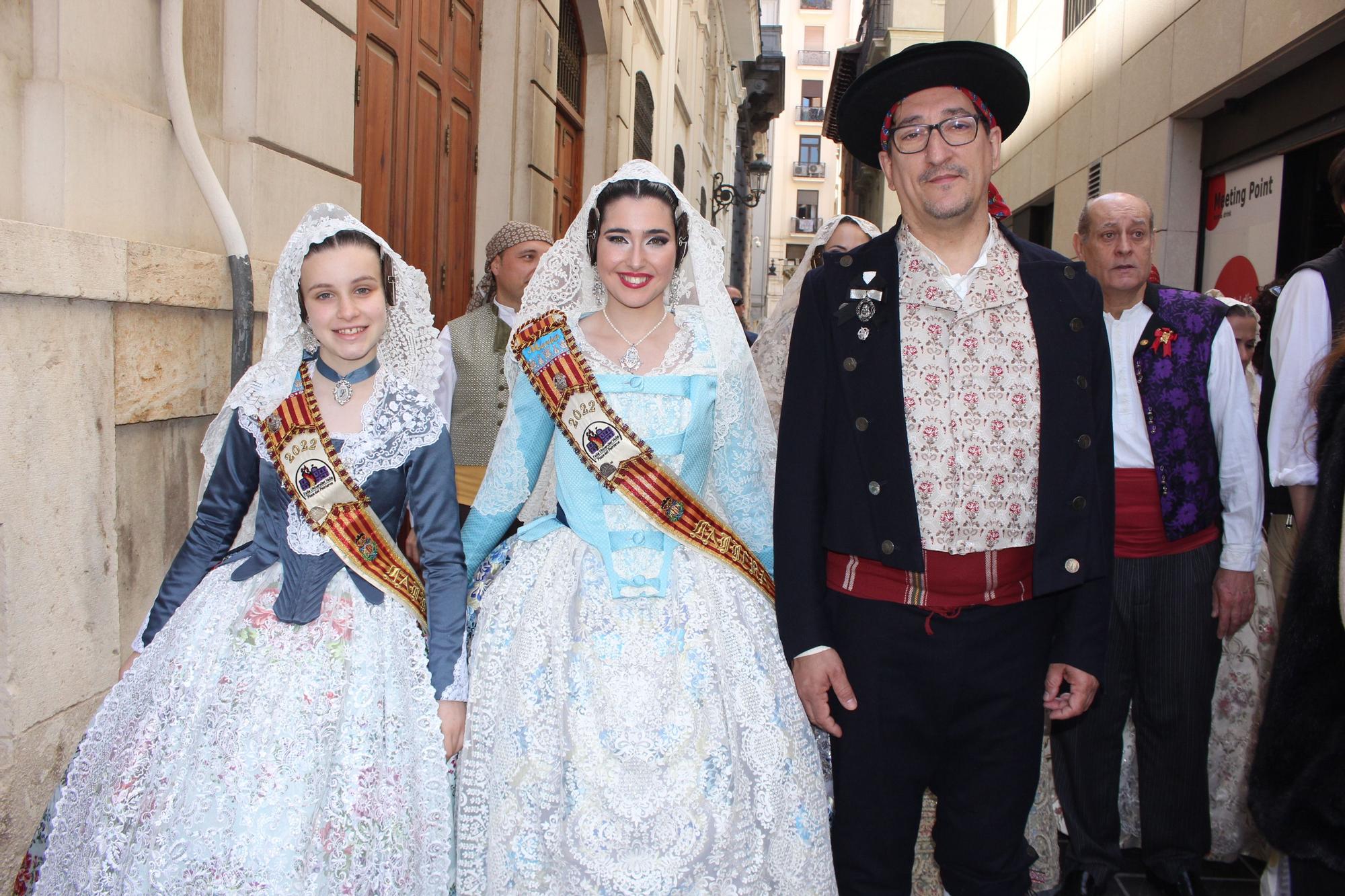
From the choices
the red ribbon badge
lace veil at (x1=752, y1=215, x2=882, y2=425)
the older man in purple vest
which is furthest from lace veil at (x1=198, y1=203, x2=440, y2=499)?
the red ribbon badge

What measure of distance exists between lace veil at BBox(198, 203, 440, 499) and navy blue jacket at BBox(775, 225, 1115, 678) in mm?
970

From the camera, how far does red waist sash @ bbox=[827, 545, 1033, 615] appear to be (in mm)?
2096

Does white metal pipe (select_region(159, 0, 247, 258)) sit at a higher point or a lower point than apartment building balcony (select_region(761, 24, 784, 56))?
lower

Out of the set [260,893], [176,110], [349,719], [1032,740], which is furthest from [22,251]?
[1032,740]

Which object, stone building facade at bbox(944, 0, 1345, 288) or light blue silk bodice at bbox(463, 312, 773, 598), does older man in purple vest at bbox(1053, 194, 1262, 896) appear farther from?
stone building facade at bbox(944, 0, 1345, 288)

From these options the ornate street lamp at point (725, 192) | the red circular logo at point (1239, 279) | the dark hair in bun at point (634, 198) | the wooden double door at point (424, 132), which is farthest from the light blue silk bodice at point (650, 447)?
the ornate street lamp at point (725, 192)

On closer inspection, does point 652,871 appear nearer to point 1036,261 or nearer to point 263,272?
point 1036,261

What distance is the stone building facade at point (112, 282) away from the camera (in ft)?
8.45

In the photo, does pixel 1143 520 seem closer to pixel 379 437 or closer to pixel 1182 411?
pixel 1182 411

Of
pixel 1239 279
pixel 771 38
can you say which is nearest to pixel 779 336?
pixel 1239 279

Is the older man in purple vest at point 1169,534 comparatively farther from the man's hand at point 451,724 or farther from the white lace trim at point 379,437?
the white lace trim at point 379,437

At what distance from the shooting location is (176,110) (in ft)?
10.3

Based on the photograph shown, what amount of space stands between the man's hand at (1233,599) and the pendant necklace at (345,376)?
2.54m

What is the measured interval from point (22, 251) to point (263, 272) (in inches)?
41.8
